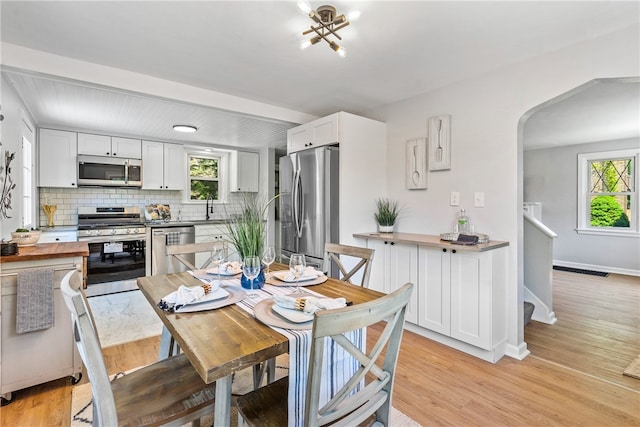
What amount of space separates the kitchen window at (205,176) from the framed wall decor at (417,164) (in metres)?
3.63

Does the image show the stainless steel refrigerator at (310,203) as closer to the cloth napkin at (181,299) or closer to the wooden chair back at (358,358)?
the cloth napkin at (181,299)

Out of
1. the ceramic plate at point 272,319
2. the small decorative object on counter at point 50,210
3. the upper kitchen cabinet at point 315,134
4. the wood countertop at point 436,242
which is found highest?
the upper kitchen cabinet at point 315,134

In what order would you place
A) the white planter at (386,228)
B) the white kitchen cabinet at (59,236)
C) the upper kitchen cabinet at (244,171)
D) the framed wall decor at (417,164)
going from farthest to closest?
1. the upper kitchen cabinet at (244,171)
2. the white kitchen cabinet at (59,236)
3. the white planter at (386,228)
4. the framed wall decor at (417,164)

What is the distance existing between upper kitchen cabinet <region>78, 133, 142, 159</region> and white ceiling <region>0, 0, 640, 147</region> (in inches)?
35.8

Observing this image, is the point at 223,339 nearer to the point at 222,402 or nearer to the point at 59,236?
the point at 222,402

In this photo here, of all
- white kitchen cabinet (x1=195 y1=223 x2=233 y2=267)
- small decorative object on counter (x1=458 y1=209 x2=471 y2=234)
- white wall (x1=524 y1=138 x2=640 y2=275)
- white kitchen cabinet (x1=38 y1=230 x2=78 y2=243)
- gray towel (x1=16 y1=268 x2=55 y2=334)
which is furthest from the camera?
white wall (x1=524 y1=138 x2=640 y2=275)

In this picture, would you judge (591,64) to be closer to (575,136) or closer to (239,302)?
(239,302)

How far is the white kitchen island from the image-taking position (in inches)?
93.0

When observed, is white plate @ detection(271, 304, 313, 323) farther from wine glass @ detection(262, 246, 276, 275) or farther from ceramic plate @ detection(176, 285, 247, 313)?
wine glass @ detection(262, 246, 276, 275)

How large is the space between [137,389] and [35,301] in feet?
4.11

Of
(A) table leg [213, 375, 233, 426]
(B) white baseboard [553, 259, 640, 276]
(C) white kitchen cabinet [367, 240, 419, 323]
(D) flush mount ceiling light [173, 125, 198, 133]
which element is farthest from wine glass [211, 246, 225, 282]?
(B) white baseboard [553, 259, 640, 276]

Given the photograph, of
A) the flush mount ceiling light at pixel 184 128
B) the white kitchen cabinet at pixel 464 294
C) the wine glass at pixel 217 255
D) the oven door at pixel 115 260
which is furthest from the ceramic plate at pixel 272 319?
the oven door at pixel 115 260

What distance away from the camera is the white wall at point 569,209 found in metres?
5.23

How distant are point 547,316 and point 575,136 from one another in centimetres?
353
